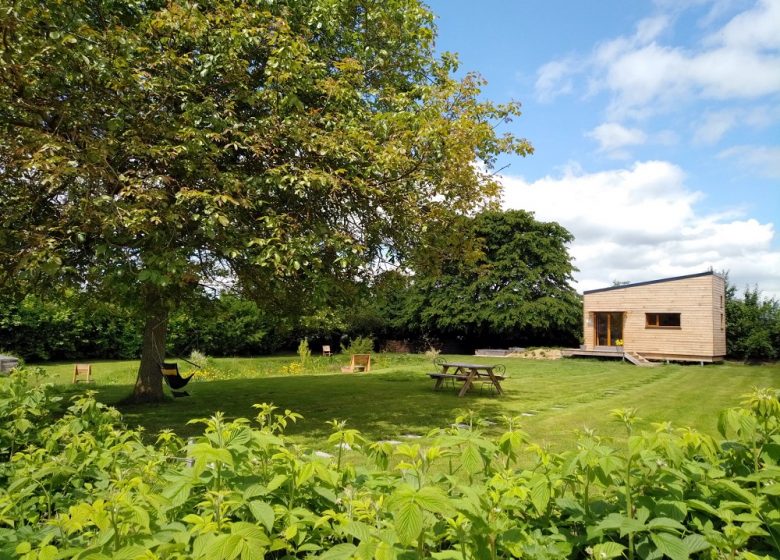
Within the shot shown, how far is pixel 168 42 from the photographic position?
6973mm

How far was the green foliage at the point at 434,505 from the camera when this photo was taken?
1230mm

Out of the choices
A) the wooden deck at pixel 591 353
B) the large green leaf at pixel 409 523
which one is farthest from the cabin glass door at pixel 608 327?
the large green leaf at pixel 409 523

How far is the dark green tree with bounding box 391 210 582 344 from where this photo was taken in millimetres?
30547

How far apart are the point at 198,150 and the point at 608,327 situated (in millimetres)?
26597

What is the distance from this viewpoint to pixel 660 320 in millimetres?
25844

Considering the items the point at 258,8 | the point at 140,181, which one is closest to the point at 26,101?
the point at 140,181

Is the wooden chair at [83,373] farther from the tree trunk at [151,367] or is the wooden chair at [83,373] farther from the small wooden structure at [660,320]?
the small wooden structure at [660,320]

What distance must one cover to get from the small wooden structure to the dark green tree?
271cm

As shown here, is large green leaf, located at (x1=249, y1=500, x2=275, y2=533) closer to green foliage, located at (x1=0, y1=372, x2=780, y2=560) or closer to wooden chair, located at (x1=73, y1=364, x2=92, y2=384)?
green foliage, located at (x1=0, y1=372, x2=780, y2=560)

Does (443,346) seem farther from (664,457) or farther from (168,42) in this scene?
(664,457)

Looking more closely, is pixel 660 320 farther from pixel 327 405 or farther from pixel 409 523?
pixel 409 523

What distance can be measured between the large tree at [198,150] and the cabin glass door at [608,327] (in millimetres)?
22620

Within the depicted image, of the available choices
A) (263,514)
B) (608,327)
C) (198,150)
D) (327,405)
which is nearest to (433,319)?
(608,327)

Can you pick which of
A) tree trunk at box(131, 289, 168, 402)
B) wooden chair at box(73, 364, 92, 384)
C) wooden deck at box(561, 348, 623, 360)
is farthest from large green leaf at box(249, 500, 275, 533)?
wooden deck at box(561, 348, 623, 360)
